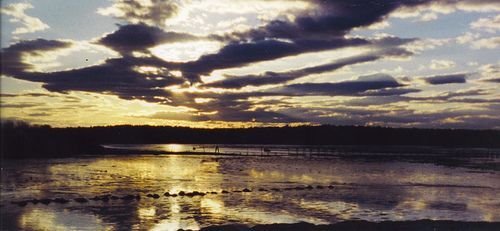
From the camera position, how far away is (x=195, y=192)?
34688 mm

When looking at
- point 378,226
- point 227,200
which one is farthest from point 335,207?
point 378,226

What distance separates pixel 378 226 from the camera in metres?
22.5

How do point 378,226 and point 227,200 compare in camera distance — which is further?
point 227,200

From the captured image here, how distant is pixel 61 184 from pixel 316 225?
23411mm

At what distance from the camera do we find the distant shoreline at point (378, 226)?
21375 mm

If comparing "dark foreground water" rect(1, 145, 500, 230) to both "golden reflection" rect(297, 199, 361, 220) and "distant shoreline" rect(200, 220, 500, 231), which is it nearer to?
"golden reflection" rect(297, 199, 361, 220)

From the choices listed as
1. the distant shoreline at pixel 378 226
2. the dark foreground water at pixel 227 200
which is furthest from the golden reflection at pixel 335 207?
the distant shoreline at pixel 378 226

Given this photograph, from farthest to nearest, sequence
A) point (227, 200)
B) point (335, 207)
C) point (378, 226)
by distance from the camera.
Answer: point (227, 200) → point (335, 207) → point (378, 226)

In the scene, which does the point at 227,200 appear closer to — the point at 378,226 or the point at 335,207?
the point at 335,207

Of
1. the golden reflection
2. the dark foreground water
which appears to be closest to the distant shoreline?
the dark foreground water

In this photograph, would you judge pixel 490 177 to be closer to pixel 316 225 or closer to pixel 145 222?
pixel 316 225

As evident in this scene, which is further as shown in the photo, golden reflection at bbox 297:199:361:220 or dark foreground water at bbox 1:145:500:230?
golden reflection at bbox 297:199:361:220

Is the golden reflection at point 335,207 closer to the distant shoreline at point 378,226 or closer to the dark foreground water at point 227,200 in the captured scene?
the dark foreground water at point 227,200

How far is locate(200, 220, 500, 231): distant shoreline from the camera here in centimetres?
2138
